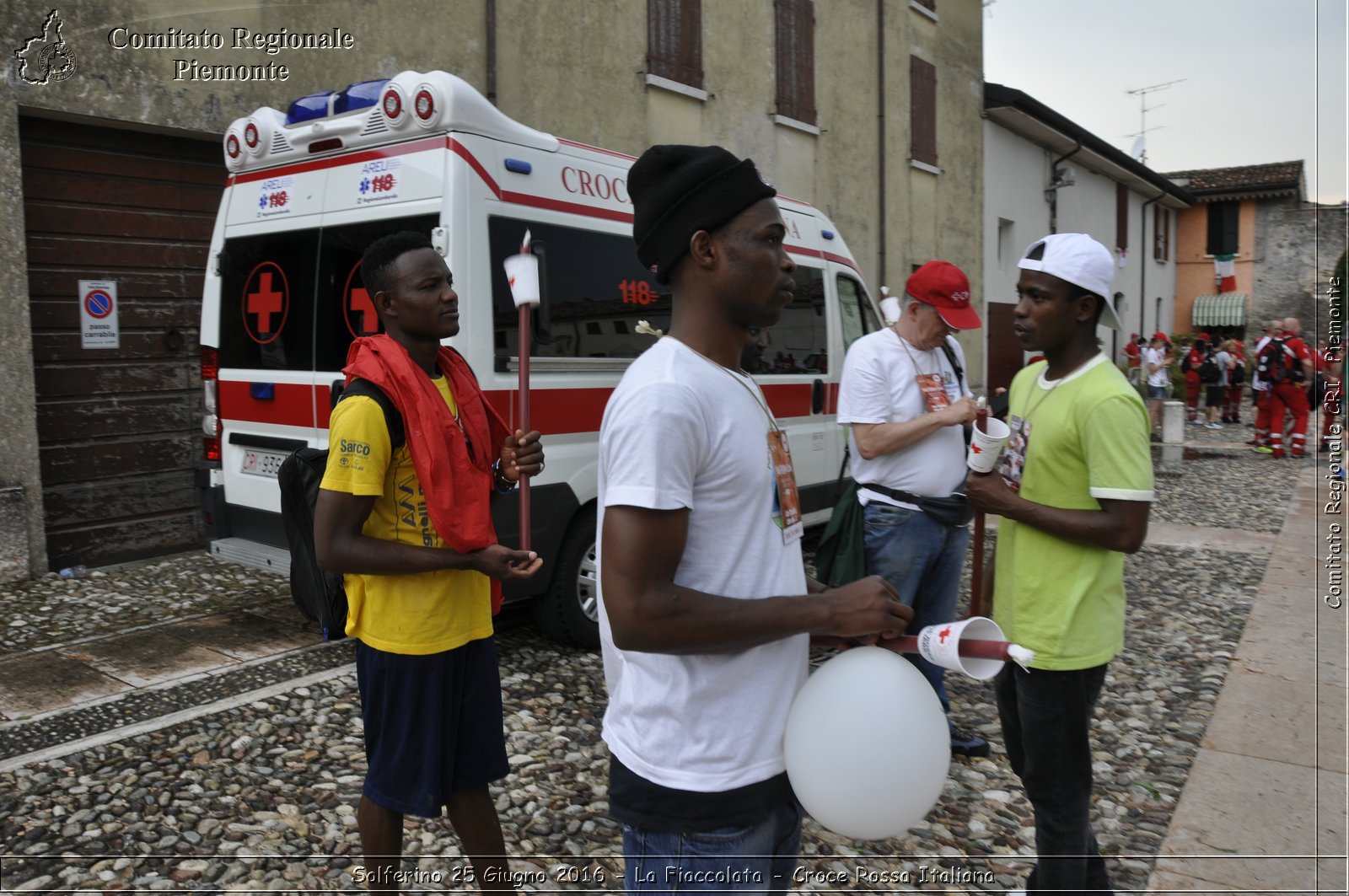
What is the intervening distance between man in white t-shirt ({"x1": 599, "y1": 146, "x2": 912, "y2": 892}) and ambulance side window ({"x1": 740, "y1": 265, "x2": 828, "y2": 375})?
459 centimetres

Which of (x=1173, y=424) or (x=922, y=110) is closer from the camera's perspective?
(x=1173, y=424)

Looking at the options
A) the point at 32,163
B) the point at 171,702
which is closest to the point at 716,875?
the point at 171,702

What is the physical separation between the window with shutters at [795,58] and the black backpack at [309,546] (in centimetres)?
1202

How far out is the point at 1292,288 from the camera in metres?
36.9

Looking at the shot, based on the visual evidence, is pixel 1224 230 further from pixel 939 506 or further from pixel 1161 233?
pixel 939 506

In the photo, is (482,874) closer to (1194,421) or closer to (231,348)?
(231,348)

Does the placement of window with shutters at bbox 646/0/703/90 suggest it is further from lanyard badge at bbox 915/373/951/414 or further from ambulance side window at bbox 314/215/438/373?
lanyard badge at bbox 915/373/951/414

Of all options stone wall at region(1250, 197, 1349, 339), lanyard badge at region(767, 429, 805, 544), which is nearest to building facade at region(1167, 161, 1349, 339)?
stone wall at region(1250, 197, 1349, 339)

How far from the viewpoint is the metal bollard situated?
16.0 metres

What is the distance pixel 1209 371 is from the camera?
2225 cm

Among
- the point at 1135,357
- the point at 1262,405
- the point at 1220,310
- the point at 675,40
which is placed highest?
the point at 675,40

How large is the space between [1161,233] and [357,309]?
34975 millimetres

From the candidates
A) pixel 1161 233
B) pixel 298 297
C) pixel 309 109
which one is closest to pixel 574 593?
pixel 298 297

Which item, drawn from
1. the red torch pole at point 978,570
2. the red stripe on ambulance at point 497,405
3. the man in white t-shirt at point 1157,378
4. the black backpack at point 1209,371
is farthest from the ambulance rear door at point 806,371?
the black backpack at point 1209,371
